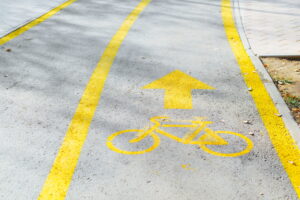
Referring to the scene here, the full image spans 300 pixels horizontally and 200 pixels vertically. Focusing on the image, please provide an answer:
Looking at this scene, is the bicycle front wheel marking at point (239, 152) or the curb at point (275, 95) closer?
the bicycle front wheel marking at point (239, 152)

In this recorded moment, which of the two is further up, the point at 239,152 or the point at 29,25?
the point at 239,152

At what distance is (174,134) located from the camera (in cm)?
416

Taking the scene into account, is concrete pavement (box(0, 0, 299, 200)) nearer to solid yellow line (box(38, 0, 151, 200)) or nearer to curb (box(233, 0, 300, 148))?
solid yellow line (box(38, 0, 151, 200))

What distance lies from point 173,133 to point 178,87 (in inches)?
52.2

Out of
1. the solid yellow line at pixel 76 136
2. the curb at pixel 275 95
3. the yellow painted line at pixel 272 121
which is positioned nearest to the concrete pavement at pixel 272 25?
the curb at pixel 275 95

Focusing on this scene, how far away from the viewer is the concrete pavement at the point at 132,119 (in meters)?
3.37

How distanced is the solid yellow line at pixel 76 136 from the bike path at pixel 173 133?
3.2 inches

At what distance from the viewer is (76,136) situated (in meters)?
4.11

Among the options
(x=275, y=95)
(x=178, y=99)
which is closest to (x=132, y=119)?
(x=178, y=99)

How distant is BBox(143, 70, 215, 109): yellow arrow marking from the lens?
4895 millimetres

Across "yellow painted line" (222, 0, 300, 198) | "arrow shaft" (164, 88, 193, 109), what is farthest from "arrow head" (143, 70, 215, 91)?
"yellow painted line" (222, 0, 300, 198)

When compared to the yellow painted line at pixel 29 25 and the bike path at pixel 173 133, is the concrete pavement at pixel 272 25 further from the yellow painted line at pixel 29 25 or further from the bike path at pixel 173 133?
the yellow painted line at pixel 29 25

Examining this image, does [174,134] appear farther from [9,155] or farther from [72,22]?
[72,22]

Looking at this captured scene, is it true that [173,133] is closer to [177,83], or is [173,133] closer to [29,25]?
[177,83]
